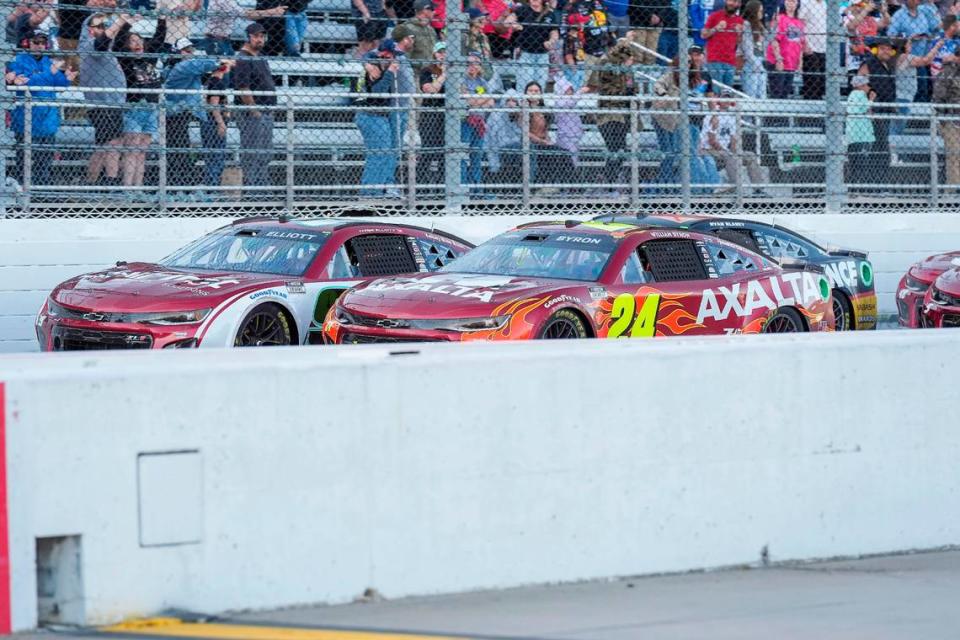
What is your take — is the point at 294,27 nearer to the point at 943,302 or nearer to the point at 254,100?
the point at 254,100

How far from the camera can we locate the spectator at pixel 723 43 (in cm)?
1702

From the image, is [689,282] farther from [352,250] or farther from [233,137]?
[233,137]

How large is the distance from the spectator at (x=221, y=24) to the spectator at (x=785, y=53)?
18.0 ft

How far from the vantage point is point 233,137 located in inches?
597

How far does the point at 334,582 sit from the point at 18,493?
47.0 inches

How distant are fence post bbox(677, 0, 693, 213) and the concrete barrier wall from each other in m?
9.49

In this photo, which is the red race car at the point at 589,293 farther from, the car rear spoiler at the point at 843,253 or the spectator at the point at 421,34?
the spectator at the point at 421,34

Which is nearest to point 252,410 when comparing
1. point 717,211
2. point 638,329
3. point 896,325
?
point 638,329

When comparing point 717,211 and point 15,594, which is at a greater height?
point 717,211

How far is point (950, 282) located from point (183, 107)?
22.8 feet

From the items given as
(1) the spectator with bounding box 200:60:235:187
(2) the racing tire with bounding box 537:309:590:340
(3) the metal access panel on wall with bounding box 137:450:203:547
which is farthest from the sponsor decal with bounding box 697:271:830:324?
(3) the metal access panel on wall with bounding box 137:450:203:547

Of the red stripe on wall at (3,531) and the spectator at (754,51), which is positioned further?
the spectator at (754,51)

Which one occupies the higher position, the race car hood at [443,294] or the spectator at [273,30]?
the spectator at [273,30]

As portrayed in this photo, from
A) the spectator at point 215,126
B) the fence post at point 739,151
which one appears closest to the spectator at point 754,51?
the fence post at point 739,151
